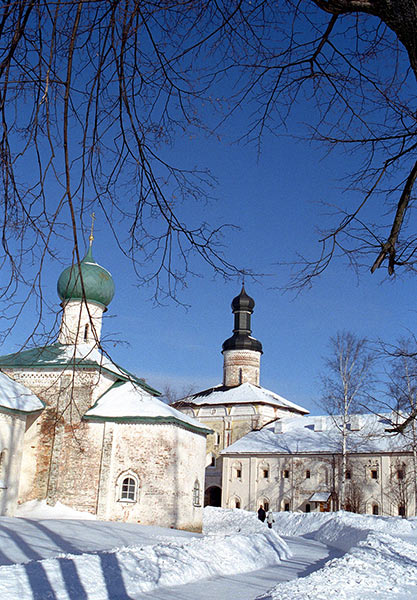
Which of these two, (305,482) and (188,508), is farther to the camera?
(305,482)

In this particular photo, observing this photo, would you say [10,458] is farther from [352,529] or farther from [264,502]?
[264,502]

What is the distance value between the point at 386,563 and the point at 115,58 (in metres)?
10.5

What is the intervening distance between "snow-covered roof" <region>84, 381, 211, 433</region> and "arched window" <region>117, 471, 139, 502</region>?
5.96 feet

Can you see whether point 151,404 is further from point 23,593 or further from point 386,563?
point 23,593

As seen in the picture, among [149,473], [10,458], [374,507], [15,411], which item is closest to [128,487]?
[149,473]

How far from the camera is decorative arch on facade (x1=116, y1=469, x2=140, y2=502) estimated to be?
1909 centimetres

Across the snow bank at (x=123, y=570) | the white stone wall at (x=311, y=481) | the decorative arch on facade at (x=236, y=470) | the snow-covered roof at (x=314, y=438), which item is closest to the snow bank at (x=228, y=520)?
the white stone wall at (x=311, y=481)

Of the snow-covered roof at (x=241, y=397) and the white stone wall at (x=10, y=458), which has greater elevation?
the snow-covered roof at (x=241, y=397)

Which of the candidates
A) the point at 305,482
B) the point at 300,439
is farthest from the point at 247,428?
the point at 305,482

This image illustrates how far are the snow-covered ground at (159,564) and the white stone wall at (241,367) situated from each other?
28.4m

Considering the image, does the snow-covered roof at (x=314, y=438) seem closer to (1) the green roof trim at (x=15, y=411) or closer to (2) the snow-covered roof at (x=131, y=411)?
(2) the snow-covered roof at (x=131, y=411)

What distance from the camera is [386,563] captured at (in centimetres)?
1071

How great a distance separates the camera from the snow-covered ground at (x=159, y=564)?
7402 millimetres

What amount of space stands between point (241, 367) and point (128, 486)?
2819 cm
